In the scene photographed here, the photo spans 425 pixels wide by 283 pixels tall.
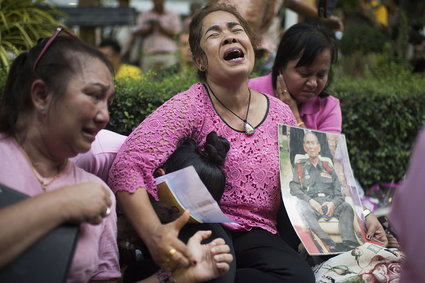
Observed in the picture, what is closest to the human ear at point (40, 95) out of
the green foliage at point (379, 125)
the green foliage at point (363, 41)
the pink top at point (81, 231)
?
the pink top at point (81, 231)

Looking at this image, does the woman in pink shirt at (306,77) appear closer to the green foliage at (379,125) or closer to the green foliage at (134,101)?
the green foliage at (134,101)

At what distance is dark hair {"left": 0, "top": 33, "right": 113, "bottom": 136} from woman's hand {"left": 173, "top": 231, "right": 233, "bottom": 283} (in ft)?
2.62

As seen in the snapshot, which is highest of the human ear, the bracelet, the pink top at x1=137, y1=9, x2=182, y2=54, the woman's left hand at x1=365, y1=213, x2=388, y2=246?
the human ear

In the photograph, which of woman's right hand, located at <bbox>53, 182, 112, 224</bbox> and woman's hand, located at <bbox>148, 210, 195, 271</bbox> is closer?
woman's right hand, located at <bbox>53, 182, 112, 224</bbox>

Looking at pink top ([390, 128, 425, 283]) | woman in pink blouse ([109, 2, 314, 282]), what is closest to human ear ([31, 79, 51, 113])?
woman in pink blouse ([109, 2, 314, 282])

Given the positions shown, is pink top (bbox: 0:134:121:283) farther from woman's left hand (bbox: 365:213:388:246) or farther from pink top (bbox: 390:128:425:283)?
woman's left hand (bbox: 365:213:388:246)

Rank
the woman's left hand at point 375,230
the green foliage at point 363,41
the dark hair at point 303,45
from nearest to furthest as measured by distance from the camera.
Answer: the woman's left hand at point 375,230
the dark hair at point 303,45
the green foliage at point 363,41

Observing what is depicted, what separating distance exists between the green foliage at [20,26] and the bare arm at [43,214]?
223cm

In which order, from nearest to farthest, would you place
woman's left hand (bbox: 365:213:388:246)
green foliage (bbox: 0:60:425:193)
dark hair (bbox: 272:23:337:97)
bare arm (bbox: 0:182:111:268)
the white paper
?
bare arm (bbox: 0:182:111:268), the white paper, woman's left hand (bbox: 365:213:388:246), dark hair (bbox: 272:23:337:97), green foliage (bbox: 0:60:425:193)

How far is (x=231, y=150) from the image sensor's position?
303 cm

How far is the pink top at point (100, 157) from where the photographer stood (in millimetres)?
2844

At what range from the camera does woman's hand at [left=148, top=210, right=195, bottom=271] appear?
2.38 meters

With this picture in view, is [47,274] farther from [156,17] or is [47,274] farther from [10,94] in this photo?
[156,17]

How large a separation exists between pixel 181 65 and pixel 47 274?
445cm
